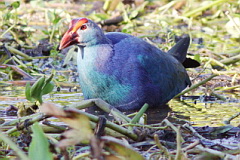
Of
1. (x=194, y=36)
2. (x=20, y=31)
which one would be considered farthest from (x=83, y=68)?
(x=194, y=36)

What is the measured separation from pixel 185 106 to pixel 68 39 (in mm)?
1057

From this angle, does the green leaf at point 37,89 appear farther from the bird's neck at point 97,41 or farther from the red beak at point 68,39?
the bird's neck at point 97,41

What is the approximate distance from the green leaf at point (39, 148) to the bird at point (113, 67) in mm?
1752

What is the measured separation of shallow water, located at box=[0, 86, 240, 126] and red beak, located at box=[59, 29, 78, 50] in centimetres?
51

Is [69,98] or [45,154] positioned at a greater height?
[45,154]

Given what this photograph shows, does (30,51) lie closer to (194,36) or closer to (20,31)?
(20,31)

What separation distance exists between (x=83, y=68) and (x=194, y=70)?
1666 mm

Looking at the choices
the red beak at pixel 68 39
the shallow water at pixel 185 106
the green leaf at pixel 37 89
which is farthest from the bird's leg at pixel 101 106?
the red beak at pixel 68 39

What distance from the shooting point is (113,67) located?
3684 mm

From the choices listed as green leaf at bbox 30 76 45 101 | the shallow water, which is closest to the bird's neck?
the shallow water

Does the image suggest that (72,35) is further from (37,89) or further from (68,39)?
(37,89)

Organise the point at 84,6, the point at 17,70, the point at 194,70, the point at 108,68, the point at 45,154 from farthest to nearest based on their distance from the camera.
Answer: the point at 84,6 < the point at 194,70 < the point at 17,70 < the point at 108,68 < the point at 45,154

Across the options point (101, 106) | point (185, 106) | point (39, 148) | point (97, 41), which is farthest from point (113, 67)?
point (39, 148)

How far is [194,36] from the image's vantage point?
23.0ft
